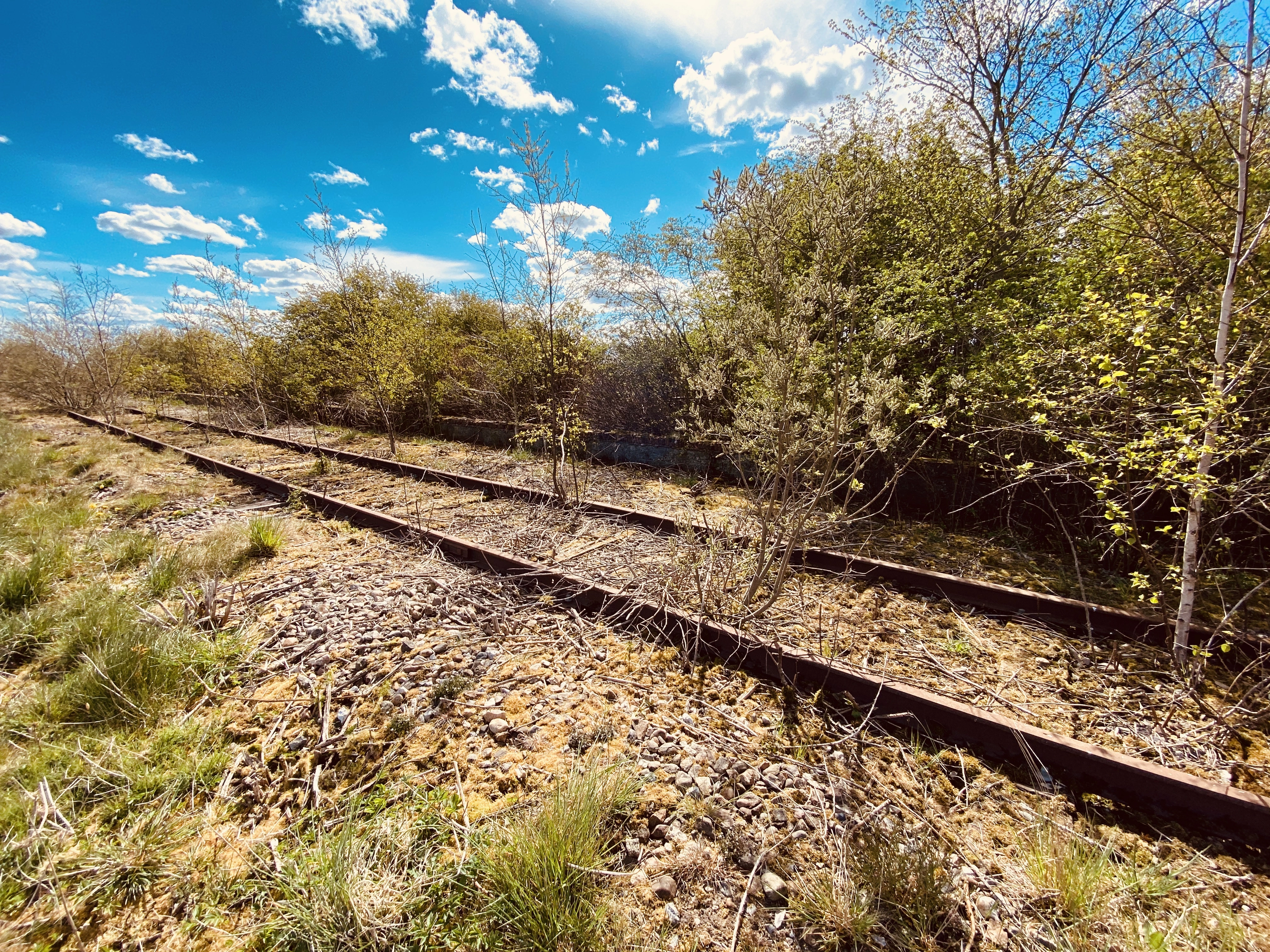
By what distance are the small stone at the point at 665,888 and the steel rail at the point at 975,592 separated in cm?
244

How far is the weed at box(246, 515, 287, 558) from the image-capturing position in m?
4.54

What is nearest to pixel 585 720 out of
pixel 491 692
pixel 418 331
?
pixel 491 692

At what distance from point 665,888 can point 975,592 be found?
10.7ft

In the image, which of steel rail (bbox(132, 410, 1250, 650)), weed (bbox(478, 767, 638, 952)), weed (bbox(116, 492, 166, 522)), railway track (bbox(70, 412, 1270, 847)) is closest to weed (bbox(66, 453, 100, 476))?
weed (bbox(116, 492, 166, 522))

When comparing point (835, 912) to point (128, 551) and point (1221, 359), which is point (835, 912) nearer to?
point (1221, 359)

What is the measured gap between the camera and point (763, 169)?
2816 mm

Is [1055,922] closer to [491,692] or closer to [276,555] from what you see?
[491,692]

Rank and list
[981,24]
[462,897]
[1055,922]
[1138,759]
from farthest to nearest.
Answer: [981,24] < [1138,759] < [462,897] < [1055,922]

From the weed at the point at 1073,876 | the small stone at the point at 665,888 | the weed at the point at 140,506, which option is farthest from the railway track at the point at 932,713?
the weed at the point at 140,506

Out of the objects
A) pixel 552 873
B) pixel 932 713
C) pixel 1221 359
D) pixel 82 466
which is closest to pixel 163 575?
pixel 552 873

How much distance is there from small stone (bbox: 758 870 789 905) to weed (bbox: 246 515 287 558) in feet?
16.4

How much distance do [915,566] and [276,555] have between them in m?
6.12

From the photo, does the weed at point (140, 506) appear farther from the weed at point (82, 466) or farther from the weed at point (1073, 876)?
the weed at point (1073, 876)

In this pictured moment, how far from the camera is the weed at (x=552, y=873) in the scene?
1520 millimetres
